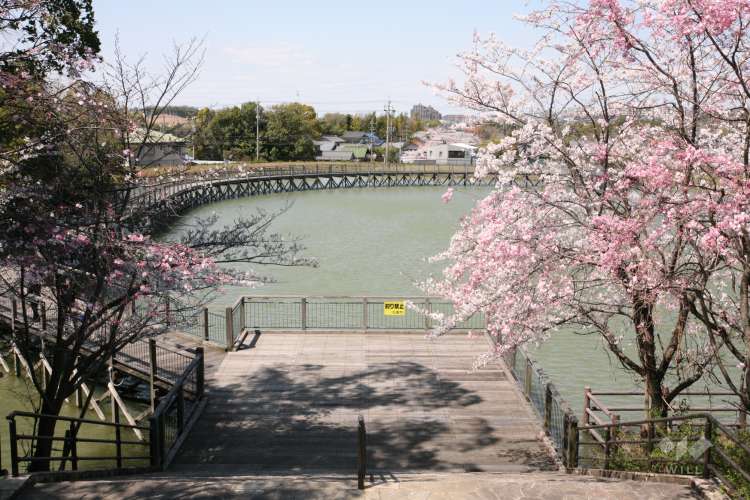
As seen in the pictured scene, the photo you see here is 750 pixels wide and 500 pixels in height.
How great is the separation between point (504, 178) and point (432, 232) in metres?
35.5

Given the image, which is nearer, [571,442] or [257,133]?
[571,442]

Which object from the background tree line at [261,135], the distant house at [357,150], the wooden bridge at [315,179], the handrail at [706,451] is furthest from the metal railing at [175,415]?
the distant house at [357,150]

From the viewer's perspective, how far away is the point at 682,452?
349 inches

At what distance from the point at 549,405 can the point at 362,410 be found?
11.0 feet

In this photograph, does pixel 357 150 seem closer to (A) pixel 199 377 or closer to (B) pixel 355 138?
(B) pixel 355 138

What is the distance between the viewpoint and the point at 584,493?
820 centimetres

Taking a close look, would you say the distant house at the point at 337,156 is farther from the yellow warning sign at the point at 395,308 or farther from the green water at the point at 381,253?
the yellow warning sign at the point at 395,308

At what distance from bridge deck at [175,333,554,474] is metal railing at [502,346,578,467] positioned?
247 mm

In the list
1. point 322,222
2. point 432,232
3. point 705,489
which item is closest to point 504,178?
point 705,489

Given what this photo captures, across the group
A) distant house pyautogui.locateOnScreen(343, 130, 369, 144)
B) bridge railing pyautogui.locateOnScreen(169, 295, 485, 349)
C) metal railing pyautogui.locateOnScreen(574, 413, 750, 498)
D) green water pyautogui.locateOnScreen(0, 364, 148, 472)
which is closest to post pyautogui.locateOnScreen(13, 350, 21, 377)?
green water pyautogui.locateOnScreen(0, 364, 148, 472)

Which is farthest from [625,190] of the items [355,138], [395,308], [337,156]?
[355,138]

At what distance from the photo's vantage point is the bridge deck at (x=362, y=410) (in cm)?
1067

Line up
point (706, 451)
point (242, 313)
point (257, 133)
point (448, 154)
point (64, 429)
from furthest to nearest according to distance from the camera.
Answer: point (448, 154) < point (257, 133) < point (242, 313) < point (64, 429) < point (706, 451)

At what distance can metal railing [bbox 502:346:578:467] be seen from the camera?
10.0 m
